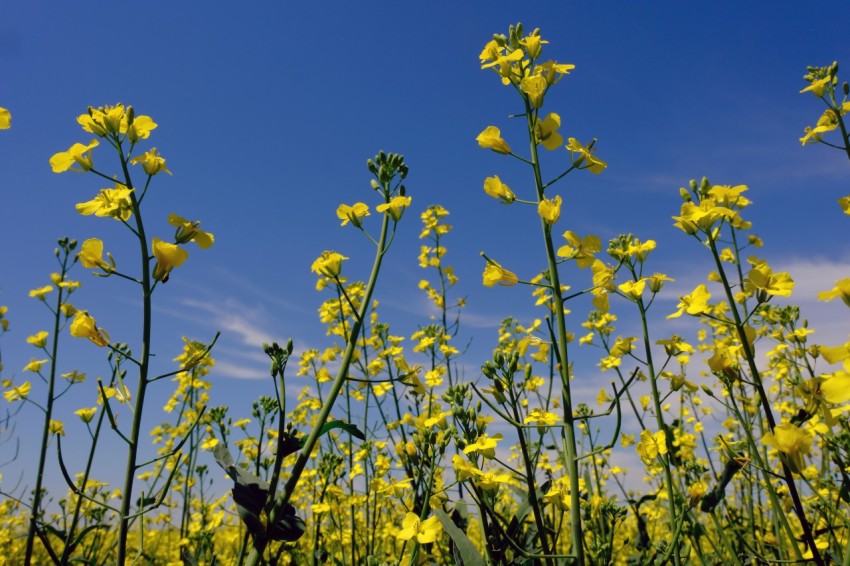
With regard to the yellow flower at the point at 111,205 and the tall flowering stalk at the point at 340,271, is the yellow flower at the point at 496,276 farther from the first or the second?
the yellow flower at the point at 111,205

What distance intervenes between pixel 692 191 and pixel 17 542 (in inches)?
323

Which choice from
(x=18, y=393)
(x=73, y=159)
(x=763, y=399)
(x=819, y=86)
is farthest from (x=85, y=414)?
(x=819, y=86)

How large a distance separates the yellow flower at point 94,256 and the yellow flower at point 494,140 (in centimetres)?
136

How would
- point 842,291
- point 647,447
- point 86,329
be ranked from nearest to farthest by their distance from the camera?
point 842,291
point 86,329
point 647,447

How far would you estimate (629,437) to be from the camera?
444 centimetres

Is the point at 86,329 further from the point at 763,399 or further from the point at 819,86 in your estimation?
the point at 819,86

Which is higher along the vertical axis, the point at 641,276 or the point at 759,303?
the point at 641,276

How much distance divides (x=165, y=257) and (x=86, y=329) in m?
0.28

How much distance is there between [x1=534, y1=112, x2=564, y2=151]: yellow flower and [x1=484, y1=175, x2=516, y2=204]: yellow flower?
0.22 metres

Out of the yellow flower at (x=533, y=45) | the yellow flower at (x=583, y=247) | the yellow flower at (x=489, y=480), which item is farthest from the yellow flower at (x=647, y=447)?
the yellow flower at (x=533, y=45)

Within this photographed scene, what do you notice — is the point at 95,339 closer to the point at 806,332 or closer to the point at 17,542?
the point at 806,332

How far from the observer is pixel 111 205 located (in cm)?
148

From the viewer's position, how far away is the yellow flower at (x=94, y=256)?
146cm

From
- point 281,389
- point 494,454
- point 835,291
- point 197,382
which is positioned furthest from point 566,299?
point 197,382
